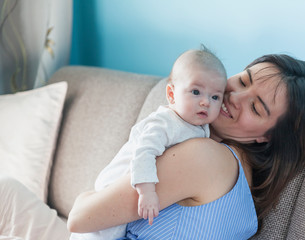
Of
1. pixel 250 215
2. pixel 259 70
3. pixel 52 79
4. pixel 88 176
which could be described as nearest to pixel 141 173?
pixel 250 215

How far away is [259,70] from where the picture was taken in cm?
134

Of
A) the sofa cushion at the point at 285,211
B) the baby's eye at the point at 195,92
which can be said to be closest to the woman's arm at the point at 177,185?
the baby's eye at the point at 195,92

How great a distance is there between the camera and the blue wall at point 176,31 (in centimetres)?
177

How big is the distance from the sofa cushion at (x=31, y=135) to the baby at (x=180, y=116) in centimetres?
80

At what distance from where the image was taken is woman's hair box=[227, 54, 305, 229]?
1.29 meters

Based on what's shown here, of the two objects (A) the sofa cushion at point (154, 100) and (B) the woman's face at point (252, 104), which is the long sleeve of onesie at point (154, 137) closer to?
(B) the woman's face at point (252, 104)

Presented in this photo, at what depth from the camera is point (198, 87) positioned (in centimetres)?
120

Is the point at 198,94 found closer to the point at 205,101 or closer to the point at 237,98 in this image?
the point at 205,101

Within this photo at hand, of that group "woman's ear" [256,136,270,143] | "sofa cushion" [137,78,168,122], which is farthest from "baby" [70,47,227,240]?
"sofa cushion" [137,78,168,122]

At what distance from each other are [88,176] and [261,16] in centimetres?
99

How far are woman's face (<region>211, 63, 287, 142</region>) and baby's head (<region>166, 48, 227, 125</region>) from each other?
4.1 inches

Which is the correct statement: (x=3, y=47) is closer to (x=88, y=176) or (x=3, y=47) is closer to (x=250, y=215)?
→ (x=88, y=176)

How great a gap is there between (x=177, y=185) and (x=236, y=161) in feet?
0.69

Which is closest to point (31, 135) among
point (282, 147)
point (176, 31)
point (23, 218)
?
point (23, 218)
